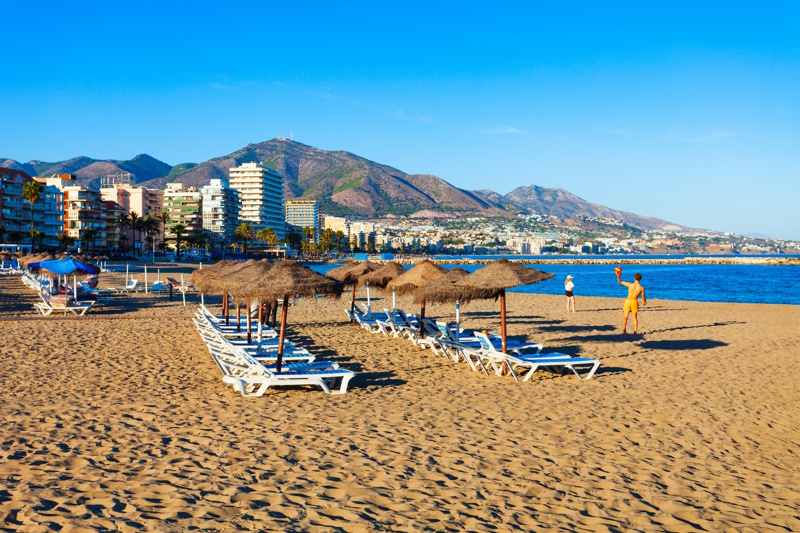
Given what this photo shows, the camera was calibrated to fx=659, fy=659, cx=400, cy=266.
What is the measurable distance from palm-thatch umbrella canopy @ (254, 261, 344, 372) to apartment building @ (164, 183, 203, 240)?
122247mm

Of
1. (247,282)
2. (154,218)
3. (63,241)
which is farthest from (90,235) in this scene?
(247,282)

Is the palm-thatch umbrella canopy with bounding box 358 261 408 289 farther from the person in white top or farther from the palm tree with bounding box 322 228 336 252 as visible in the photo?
the palm tree with bounding box 322 228 336 252

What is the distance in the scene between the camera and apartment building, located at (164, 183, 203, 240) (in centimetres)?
12769

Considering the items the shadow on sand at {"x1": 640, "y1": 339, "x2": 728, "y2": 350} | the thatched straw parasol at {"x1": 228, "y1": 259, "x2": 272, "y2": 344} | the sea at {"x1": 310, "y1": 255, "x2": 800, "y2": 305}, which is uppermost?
the thatched straw parasol at {"x1": 228, "y1": 259, "x2": 272, "y2": 344}

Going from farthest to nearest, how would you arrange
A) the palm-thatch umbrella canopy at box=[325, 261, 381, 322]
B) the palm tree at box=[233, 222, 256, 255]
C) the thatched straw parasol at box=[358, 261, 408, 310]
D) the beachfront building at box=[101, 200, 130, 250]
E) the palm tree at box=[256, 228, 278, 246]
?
the palm tree at box=[256, 228, 278, 246]
the palm tree at box=[233, 222, 256, 255]
the beachfront building at box=[101, 200, 130, 250]
the palm-thatch umbrella canopy at box=[325, 261, 381, 322]
the thatched straw parasol at box=[358, 261, 408, 310]

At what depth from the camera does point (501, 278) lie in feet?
34.1

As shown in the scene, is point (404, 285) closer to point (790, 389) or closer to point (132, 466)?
point (790, 389)

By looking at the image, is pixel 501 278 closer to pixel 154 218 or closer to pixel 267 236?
pixel 154 218

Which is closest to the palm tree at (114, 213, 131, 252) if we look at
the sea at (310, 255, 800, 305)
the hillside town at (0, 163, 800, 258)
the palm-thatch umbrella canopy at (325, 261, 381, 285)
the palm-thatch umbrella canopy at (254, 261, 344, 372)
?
the hillside town at (0, 163, 800, 258)

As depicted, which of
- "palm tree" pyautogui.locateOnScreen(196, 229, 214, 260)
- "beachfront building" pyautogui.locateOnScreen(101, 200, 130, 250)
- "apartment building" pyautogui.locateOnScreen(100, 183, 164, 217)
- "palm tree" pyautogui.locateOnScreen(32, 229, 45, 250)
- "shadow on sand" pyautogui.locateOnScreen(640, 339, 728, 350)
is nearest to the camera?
"shadow on sand" pyautogui.locateOnScreen(640, 339, 728, 350)

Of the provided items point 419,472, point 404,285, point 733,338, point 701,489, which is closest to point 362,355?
point 404,285

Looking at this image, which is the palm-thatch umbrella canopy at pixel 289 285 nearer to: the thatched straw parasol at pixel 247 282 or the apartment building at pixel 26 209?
the thatched straw parasol at pixel 247 282

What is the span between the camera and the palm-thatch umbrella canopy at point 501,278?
1029cm

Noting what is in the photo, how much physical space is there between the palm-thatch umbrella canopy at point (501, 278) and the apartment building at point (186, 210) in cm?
12221
